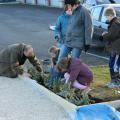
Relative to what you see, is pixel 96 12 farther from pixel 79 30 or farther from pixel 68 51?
pixel 79 30

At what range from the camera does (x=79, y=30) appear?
1012 centimetres

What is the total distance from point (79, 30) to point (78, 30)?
21mm

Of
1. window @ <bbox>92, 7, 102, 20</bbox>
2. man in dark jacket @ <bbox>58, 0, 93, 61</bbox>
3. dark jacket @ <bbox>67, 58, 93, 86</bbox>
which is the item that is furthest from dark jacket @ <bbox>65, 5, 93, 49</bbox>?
window @ <bbox>92, 7, 102, 20</bbox>

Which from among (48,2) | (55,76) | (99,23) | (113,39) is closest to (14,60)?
(55,76)

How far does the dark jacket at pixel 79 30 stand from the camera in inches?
392

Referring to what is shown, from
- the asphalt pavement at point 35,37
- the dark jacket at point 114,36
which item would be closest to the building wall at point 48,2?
the asphalt pavement at point 35,37

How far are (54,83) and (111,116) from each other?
14.3ft

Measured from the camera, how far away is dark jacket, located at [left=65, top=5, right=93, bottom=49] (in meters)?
9.95

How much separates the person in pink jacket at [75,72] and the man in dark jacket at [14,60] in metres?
1.61

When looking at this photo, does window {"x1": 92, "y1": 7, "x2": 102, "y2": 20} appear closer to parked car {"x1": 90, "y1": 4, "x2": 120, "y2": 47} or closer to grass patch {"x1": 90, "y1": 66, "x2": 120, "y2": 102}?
parked car {"x1": 90, "y1": 4, "x2": 120, "y2": 47}

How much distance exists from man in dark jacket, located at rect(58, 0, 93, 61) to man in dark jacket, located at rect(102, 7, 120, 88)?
371 mm

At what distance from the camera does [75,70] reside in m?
9.14

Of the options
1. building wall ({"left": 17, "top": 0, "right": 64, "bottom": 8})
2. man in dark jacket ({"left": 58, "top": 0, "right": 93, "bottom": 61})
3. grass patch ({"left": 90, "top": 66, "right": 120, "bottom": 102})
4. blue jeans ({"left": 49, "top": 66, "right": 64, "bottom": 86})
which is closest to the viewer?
grass patch ({"left": 90, "top": 66, "right": 120, "bottom": 102})

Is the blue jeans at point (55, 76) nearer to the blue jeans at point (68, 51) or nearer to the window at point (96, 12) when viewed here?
the blue jeans at point (68, 51)
